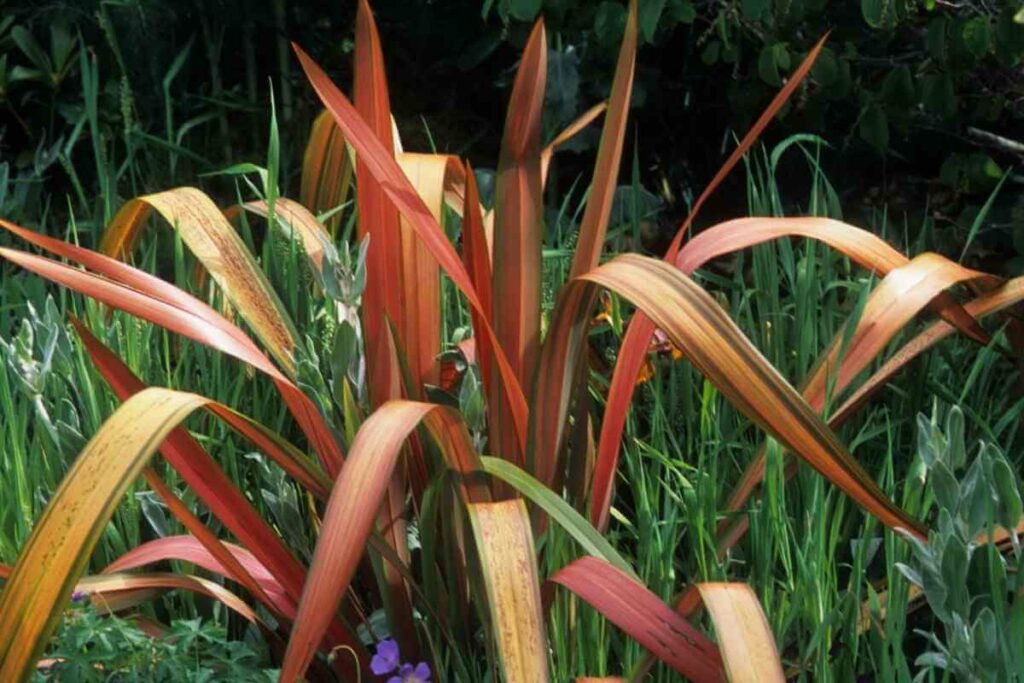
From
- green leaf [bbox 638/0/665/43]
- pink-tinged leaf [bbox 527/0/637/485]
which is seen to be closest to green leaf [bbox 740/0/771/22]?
green leaf [bbox 638/0/665/43]

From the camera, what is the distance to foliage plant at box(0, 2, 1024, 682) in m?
1.27

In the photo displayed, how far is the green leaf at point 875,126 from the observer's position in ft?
8.23

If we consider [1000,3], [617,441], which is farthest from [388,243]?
[1000,3]

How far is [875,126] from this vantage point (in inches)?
99.2

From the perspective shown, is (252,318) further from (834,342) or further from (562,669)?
(834,342)

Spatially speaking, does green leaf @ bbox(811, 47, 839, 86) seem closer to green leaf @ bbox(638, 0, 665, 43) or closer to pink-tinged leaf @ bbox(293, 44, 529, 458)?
green leaf @ bbox(638, 0, 665, 43)

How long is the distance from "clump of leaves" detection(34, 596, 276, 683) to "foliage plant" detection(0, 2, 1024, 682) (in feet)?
0.20

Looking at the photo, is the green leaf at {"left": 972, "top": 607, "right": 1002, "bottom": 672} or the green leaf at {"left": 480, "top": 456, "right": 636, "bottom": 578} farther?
the green leaf at {"left": 480, "top": 456, "right": 636, "bottom": 578}

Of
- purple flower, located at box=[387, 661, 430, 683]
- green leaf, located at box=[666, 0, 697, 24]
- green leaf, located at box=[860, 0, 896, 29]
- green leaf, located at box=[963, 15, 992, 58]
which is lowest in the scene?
purple flower, located at box=[387, 661, 430, 683]

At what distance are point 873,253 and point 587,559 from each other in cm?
60

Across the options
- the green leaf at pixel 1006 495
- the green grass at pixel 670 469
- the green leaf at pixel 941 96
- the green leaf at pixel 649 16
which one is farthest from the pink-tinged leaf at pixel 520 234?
the green leaf at pixel 941 96

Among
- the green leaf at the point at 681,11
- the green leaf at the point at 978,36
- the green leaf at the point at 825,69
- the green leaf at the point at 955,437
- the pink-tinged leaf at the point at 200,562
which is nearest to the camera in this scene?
the green leaf at the point at 955,437

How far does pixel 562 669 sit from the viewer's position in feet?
4.85

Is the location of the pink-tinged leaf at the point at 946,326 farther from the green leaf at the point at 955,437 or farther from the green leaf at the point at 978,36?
→ the green leaf at the point at 978,36
